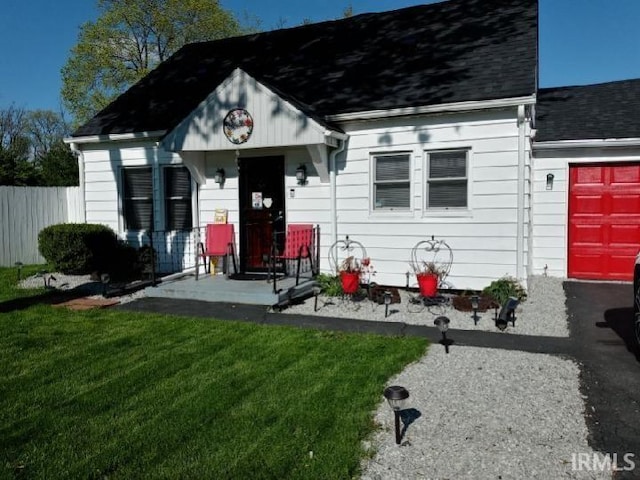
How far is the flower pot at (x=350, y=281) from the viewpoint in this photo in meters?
7.40

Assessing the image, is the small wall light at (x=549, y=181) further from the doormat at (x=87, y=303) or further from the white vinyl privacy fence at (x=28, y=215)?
the white vinyl privacy fence at (x=28, y=215)

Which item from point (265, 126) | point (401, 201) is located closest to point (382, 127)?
point (401, 201)

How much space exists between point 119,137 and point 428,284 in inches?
273

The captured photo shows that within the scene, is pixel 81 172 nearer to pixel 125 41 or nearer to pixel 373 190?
pixel 373 190

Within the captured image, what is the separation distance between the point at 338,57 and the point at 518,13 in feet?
11.9

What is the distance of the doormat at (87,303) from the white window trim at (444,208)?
5.17 meters

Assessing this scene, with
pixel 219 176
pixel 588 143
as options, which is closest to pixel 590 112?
pixel 588 143

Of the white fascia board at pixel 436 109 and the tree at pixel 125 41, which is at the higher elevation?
the tree at pixel 125 41

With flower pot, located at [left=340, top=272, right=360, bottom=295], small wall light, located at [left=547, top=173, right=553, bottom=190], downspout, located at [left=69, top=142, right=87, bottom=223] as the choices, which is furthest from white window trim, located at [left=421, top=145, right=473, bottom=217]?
downspout, located at [left=69, top=142, right=87, bottom=223]

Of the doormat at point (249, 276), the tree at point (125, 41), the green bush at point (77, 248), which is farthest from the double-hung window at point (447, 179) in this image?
the tree at point (125, 41)

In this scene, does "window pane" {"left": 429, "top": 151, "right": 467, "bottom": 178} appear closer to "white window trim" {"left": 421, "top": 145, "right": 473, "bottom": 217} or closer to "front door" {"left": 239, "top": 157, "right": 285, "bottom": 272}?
"white window trim" {"left": 421, "top": 145, "right": 473, "bottom": 217}

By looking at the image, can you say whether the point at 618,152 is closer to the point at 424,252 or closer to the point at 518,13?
the point at 518,13

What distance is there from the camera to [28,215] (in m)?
11.8

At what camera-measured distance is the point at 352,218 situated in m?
8.50
